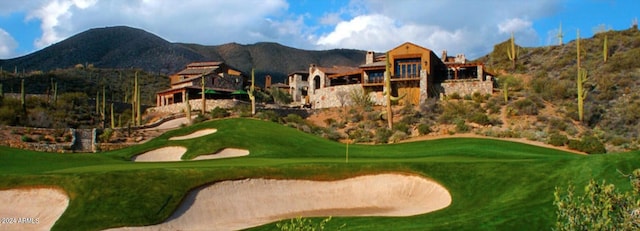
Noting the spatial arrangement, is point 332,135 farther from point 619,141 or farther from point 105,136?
point 619,141

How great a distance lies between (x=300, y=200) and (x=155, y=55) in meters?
118

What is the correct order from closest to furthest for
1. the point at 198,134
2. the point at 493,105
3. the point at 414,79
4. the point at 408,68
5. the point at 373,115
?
1. the point at 198,134
2. the point at 493,105
3. the point at 373,115
4. the point at 414,79
5. the point at 408,68

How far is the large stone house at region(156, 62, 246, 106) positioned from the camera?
72375mm

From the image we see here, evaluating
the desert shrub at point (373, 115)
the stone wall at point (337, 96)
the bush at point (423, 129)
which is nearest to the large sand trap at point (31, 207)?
the bush at point (423, 129)

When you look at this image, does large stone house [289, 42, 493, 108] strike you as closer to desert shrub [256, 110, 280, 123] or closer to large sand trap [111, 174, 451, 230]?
desert shrub [256, 110, 280, 123]

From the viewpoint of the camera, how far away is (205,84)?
78.0m

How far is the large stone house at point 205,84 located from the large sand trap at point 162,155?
28775 mm

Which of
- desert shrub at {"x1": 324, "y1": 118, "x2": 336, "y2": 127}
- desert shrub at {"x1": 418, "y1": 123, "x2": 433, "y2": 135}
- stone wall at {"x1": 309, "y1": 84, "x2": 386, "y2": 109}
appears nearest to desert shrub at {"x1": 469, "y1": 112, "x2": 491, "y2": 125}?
desert shrub at {"x1": 418, "y1": 123, "x2": 433, "y2": 135}

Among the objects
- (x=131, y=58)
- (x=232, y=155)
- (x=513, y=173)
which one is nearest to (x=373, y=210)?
(x=513, y=173)

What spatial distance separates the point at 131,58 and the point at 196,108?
71448mm

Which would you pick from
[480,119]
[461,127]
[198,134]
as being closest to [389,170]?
[198,134]

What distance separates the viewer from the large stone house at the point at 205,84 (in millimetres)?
72375

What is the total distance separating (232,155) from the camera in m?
34.1

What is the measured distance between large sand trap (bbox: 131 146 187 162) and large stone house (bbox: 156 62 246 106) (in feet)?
94.4
